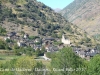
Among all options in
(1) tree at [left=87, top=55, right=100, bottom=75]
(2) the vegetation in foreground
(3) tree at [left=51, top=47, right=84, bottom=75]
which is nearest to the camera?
(1) tree at [left=87, top=55, right=100, bottom=75]

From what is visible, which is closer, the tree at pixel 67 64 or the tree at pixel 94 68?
the tree at pixel 94 68

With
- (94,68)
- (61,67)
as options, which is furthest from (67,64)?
(94,68)

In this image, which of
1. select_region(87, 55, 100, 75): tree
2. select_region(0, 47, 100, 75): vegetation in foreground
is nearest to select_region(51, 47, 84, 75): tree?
select_region(0, 47, 100, 75): vegetation in foreground

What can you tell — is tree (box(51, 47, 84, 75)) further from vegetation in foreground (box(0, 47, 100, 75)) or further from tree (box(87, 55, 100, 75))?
tree (box(87, 55, 100, 75))

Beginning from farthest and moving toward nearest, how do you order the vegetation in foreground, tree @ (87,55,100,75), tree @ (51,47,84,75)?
tree @ (51,47,84,75)
the vegetation in foreground
tree @ (87,55,100,75)

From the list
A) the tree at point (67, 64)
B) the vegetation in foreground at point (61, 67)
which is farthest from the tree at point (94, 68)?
the tree at point (67, 64)

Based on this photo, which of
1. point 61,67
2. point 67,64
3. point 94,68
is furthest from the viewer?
point 67,64

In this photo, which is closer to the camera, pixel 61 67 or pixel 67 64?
pixel 61 67

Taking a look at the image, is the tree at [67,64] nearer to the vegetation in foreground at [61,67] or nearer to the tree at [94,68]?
the vegetation in foreground at [61,67]

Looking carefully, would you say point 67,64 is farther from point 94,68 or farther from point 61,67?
point 94,68

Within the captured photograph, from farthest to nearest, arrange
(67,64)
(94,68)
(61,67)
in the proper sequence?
1. (67,64)
2. (61,67)
3. (94,68)

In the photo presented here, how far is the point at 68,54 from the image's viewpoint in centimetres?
6053

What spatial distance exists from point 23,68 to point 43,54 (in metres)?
71.1

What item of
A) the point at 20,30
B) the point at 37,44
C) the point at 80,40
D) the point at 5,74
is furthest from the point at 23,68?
the point at 80,40
